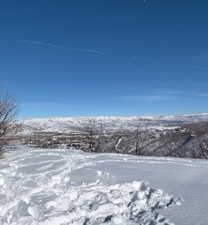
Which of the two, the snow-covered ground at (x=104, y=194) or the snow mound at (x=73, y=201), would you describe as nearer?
the snow-covered ground at (x=104, y=194)

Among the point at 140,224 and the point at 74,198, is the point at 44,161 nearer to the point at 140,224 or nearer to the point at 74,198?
the point at 74,198

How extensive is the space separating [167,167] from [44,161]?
18.5 feet

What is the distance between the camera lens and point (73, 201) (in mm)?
7223

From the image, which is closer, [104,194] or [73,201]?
[73,201]

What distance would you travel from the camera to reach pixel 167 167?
10336 millimetres

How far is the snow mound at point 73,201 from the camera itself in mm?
5996

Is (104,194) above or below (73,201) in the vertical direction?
above

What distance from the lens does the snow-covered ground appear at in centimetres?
587

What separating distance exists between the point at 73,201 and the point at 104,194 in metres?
0.86

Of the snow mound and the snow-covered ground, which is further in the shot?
the snow mound

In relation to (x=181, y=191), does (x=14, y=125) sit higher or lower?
higher

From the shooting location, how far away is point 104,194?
751cm

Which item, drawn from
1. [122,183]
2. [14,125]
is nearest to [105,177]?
[122,183]

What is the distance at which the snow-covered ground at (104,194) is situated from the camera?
5867mm
